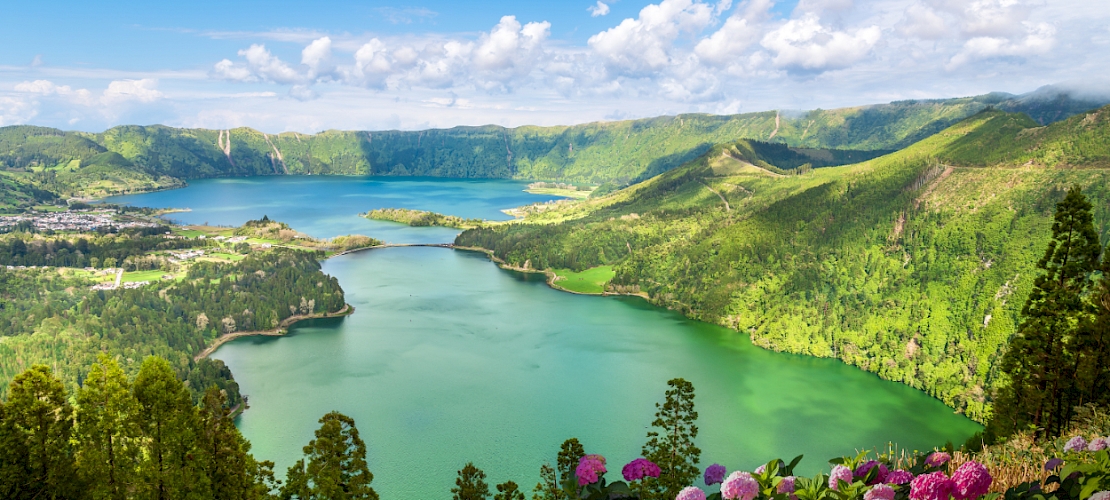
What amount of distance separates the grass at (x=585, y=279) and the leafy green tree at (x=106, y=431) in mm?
111857

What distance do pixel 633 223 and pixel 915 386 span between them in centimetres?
9974

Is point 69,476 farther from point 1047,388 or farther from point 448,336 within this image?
point 448,336

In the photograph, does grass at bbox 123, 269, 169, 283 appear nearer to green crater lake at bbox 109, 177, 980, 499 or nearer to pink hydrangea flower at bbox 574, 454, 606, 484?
green crater lake at bbox 109, 177, 980, 499

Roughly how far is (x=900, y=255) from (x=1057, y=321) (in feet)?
269

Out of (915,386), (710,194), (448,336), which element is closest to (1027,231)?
(915,386)

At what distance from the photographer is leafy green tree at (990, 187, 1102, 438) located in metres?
30.8

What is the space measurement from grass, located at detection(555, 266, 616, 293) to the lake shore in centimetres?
4670

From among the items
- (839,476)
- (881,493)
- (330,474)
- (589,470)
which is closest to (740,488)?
(839,476)

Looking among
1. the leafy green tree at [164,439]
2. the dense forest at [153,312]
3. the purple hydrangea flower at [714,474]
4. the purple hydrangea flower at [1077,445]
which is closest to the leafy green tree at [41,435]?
the leafy green tree at [164,439]

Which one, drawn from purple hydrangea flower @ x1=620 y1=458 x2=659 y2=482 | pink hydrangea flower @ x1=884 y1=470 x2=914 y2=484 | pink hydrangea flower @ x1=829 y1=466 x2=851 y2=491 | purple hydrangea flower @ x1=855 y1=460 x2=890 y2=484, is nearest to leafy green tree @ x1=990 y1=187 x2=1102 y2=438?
purple hydrangea flower @ x1=620 y1=458 x2=659 y2=482

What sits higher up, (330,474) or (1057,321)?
(1057,321)

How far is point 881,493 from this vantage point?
10.1 m

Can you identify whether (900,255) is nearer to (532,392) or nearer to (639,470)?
(532,392)

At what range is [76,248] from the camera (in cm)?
14375
